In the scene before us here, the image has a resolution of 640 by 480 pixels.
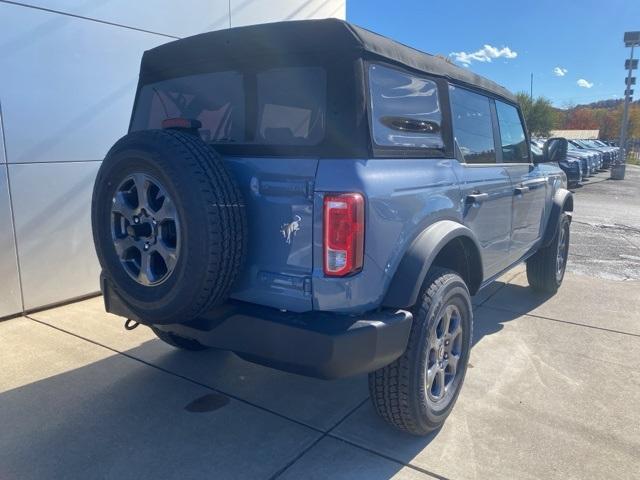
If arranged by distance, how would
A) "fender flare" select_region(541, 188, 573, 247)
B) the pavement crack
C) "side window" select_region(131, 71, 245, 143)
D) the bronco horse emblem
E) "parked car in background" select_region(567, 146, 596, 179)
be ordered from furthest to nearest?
"parked car in background" select_region(567, 146, 596, 179) < "fender flare" select_region(541, 188, 573, 247) < the pavement crack < "side window" select_region(131, 71, 245, 143) < the bronco horse emblem

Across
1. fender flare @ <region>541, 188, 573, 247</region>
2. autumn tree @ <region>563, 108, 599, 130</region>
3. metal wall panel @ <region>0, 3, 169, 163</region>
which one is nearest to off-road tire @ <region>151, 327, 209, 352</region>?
metal wall panel @ <region>0, 3, 169, 163</region>

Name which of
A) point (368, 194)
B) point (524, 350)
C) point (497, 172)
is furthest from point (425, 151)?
point (524, 350)

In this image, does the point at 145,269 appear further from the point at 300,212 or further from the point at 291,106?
the point at 291,106

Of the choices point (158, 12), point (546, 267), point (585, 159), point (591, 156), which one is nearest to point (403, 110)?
point (546, 267)

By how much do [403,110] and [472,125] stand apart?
1053 mm

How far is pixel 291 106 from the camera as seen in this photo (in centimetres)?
255

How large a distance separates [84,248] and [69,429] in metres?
2.54

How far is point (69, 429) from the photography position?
2916 millimetres

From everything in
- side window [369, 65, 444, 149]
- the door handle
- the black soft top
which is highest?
the black soft top

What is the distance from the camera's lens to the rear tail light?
225cm

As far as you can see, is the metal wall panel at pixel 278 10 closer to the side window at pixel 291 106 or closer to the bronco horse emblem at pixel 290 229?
the side window at pixel 291 106

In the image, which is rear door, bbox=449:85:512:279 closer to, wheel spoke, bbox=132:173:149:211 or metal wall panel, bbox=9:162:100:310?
wheel spoke, bbox=132:173:149:211

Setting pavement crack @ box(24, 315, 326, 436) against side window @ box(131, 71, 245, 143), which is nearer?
side window @ box(131, 71, 245, 143)

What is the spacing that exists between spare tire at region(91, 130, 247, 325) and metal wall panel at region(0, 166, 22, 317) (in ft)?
7.80
